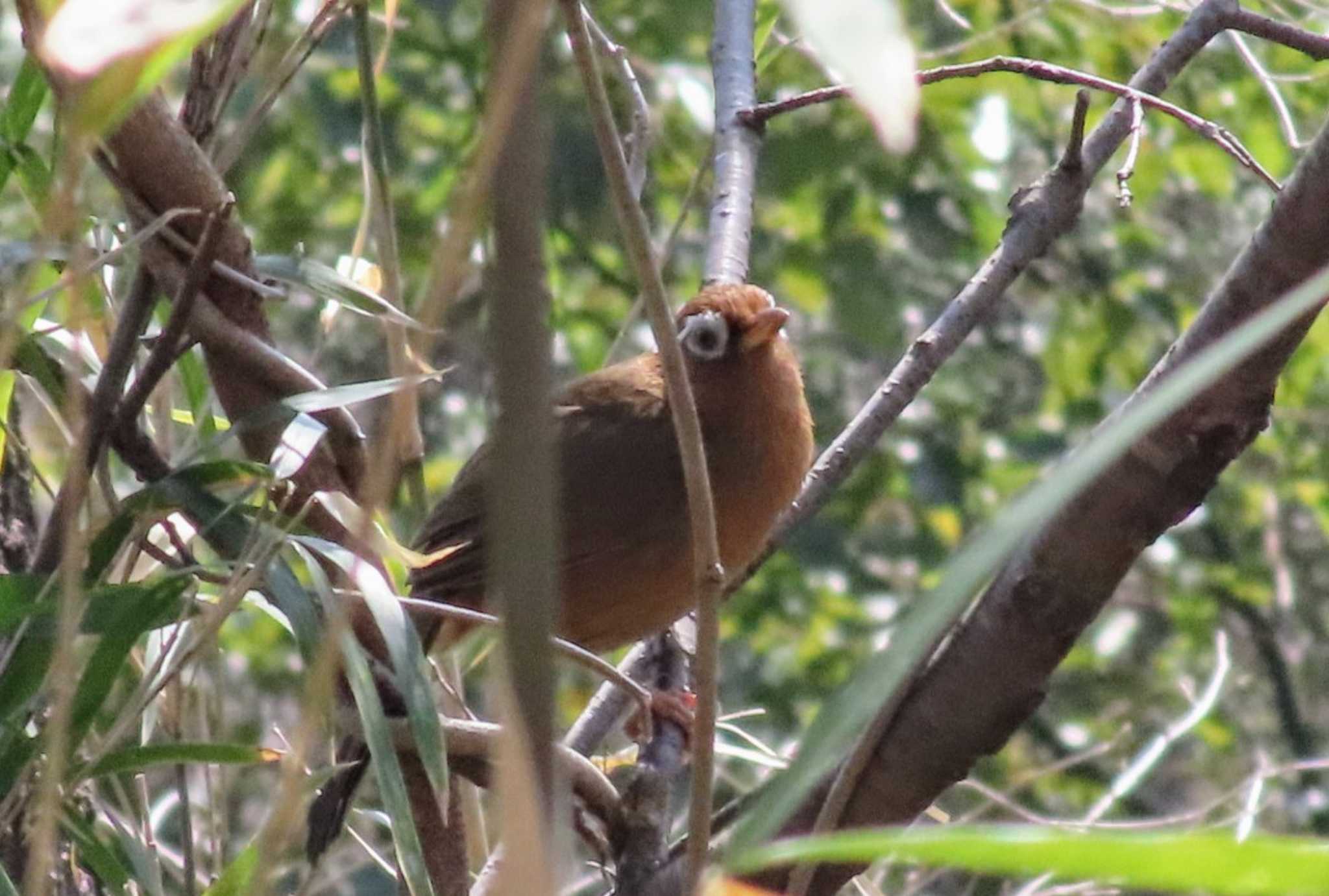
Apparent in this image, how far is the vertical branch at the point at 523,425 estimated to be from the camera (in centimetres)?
82

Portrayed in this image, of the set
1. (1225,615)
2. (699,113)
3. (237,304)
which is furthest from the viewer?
(1225,615)

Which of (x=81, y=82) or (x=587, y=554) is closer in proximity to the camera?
(x=81, y=82)

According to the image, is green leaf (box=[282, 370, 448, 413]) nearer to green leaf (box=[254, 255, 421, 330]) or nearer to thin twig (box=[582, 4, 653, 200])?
green leaf (box=[254, 255, 421, 330])

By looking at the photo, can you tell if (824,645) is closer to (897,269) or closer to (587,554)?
(897,269)

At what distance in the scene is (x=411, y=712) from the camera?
189 cm

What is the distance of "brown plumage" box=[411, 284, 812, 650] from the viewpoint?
4.04 m

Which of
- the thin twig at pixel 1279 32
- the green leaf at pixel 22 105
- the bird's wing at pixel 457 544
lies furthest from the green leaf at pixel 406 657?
the bird's wing at pixel 457 544

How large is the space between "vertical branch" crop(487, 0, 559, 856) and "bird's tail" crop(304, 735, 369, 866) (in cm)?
189

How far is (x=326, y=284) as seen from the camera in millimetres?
2240

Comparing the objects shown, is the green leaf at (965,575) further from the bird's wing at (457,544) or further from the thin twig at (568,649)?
the bird's wing at (457,544)


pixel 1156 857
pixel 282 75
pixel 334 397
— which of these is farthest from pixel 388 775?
pixel 1156 857

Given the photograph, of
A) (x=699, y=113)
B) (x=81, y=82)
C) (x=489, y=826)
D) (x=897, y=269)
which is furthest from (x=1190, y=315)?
(x=81, y=82)

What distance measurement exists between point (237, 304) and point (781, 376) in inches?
88.0

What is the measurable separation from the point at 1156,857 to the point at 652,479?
3.55 metres
